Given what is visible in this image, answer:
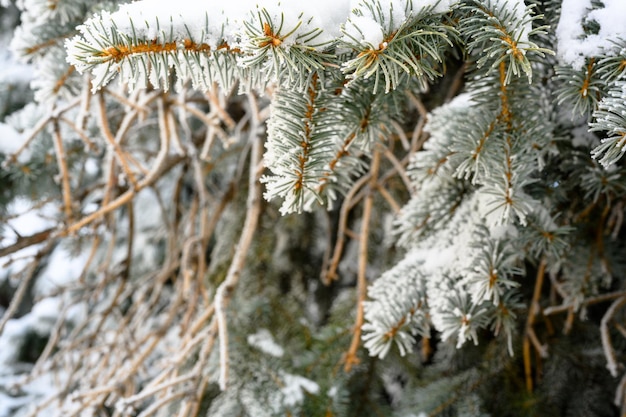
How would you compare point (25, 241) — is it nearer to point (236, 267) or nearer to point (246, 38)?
point (236, 267)

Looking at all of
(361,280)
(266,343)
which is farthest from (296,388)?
(361,280)

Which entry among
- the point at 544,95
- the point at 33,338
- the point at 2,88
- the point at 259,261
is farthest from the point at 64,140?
the point at 33,338

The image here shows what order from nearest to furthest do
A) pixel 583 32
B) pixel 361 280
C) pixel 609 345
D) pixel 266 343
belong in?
pixel 583 32, pixel 609 345, pixel 361 280, pixel 266 343

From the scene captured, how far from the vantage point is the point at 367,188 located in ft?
3.30

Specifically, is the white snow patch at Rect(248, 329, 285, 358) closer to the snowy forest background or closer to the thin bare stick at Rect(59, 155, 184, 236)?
the snowy forest background

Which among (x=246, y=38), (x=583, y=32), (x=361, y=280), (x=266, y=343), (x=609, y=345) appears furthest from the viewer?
(x=266, y=343)

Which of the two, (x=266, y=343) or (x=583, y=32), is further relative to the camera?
(x=266, y=343)

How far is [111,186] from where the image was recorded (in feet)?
3.41

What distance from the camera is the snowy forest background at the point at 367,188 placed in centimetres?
45

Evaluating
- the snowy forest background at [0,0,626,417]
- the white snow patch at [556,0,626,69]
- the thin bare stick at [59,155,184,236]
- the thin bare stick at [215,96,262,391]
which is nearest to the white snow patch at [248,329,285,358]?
the snowy forest background at [0,0,626,417]

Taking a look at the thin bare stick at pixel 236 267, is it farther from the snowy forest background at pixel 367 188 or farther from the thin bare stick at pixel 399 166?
the thin bare stick at pixel 399 166

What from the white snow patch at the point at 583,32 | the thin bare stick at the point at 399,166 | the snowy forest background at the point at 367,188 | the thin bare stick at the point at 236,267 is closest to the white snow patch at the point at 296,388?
the snowy forest background at the point at 367,188

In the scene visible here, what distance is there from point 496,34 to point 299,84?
0.63ft

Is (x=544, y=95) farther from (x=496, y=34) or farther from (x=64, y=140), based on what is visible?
(x=64, y=140)
